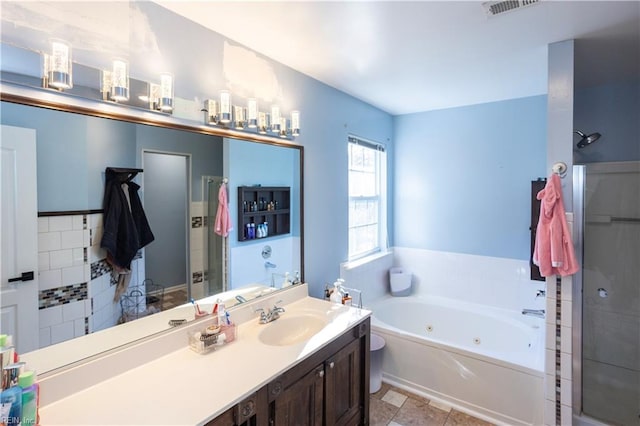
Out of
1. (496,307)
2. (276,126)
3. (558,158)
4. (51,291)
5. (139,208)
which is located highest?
(276,126)

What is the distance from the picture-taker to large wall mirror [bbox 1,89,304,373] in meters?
1.20

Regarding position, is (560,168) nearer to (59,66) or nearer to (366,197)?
(366,197)

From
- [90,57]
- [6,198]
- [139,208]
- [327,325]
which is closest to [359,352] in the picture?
[327,325]

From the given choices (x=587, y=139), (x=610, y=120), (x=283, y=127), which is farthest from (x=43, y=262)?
(x=610, y=120)

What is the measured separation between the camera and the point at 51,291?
1.23 meters

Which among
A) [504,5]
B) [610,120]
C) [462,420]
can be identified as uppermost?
[504,5]

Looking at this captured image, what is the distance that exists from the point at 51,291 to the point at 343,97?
2478mm

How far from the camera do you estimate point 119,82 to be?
1.38m

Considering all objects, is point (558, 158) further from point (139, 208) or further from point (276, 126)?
point (139, 208)

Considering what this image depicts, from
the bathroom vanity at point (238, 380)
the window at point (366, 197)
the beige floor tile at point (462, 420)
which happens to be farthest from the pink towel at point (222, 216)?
the beige floor tile at point (462, 420)

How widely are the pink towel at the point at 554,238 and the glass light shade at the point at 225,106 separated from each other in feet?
6.55

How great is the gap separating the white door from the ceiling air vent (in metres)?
2.06

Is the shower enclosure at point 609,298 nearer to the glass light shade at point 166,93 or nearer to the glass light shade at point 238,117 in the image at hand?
the glass light shade at point 238,117

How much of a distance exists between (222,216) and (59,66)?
3.27 ft
